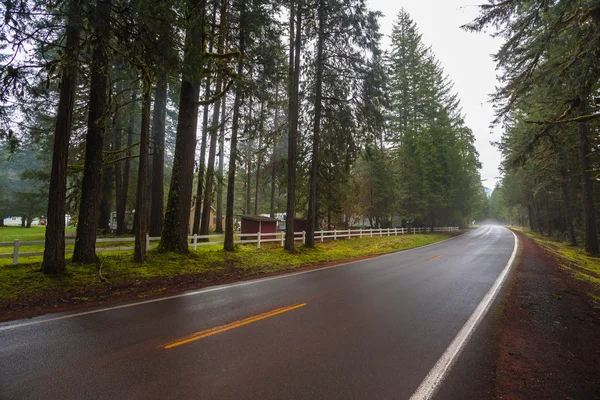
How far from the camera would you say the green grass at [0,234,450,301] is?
6238 mm

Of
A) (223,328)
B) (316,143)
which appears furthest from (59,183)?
(316,143)

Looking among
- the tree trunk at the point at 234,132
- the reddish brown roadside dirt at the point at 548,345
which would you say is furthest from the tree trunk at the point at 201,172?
the reddish brown roadside dirt at the point at 548,345

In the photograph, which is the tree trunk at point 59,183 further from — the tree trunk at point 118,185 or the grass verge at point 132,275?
the tree trunk at point 118,185

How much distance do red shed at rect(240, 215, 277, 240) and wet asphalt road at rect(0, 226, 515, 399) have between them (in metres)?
12.3

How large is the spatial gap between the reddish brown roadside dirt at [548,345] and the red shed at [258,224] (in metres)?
14.2

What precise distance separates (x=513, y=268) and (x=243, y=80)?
12.5m

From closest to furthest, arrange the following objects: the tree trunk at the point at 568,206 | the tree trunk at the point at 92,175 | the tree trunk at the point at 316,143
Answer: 1. the tree trunk at the point at 92,175
2. the tree trunk at the point at 316,143
3. the tree trunk at the point at 568,206

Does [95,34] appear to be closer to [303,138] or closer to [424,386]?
[424,386]

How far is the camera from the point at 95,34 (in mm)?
6191

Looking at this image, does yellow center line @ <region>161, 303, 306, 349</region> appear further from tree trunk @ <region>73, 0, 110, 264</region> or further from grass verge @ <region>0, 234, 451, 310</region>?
tree trunk @ <region>73, 0, 110, 264</region>

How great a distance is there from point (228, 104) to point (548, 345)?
62.0 feet

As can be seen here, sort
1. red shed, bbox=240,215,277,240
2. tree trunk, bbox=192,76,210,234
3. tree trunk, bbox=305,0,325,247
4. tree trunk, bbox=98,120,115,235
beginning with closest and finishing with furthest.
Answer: tree trunk, bbox=192,76,210,234
tree trunk, bbox=305,0,325,247
red shed, bbox=240,215,277,240
tree trunk, bbox=98,120,115,235

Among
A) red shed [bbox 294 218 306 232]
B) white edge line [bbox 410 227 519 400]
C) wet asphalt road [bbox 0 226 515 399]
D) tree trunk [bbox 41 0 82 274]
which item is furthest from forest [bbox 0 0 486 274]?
white edge line [bbox 410 227 519 400]

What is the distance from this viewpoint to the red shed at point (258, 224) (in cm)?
1875
